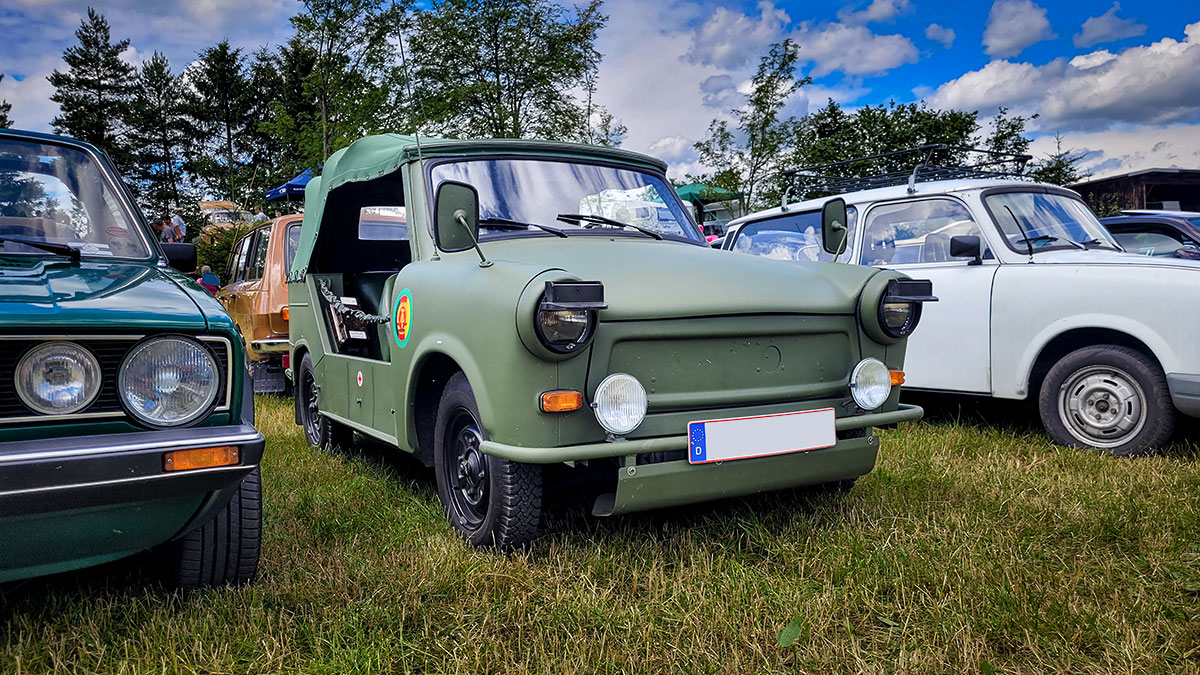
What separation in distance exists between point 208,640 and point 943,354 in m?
4.45

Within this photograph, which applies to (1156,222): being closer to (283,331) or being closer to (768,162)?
(283,331)

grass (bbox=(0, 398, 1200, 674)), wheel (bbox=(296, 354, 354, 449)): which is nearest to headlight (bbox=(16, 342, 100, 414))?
grass (bbox=(0, 398, 1200, 674))

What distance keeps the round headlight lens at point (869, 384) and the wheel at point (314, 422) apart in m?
3.16

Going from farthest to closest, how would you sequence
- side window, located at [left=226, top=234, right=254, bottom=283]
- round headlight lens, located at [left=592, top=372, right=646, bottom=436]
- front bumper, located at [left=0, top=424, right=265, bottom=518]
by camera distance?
1. side window, located at [left=226, top=234, right=254, bottom=283]
2. round headlight lens, located at [left=592, top=372, right=646, bottom=436]
3. front bumper, located at [left=0, top=424, right=265, bottom=518]

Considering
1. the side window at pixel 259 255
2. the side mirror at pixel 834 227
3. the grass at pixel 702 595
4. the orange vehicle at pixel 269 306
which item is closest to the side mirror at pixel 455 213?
the grass at pixel 702 595

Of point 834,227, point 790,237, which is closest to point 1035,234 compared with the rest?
point 790,237

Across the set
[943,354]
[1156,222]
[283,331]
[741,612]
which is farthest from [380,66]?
[741,612]

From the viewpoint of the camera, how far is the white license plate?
9.27 feet

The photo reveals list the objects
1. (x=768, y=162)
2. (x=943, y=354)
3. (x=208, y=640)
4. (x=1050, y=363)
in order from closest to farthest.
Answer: (x=208, y=640) → (x=1050, y=363) → (x=943, y=354) → (x=768, y=162)

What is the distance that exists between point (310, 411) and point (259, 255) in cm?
345

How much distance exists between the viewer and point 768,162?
16781 millimetres

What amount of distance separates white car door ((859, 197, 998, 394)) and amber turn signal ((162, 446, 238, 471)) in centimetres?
436

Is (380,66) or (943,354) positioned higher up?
(380,66)

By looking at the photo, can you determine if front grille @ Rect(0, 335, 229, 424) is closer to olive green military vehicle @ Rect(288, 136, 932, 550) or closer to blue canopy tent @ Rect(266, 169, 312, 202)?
olive green military vehicle @ Rect(288, 136, 932, 550)
